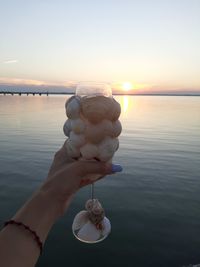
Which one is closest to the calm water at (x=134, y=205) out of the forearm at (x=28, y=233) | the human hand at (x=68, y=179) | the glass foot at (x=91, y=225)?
the glass foot at (x=91, y=225)

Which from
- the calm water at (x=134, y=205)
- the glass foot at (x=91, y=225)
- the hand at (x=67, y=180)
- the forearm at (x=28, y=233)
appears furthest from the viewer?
the calm water at (x=134, y=205)

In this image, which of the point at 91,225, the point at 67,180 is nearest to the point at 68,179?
the point at 67,180

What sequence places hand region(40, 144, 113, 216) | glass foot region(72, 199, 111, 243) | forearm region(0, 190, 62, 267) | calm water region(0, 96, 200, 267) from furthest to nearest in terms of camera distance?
1. calm water region(0, 96, 200, 267)
2. glass foot region(72, 199, 111, 243)
3. hand region(40, 144, 113, 216)
4. forearm region(0, 190, 62, 267)

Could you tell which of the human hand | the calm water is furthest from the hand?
the calm water

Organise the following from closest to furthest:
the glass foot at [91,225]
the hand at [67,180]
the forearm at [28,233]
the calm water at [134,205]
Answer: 1. the forearm at [28,233]
2. the hand at [67,180]
3. the glass foot at [91,225]
4. the calm water at [134,205]

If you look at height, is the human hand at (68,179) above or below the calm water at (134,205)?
above

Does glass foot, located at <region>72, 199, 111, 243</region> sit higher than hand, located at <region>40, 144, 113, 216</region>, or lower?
lower

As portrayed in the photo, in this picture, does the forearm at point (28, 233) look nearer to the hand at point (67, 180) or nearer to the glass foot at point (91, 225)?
the hand at point (67, 180)

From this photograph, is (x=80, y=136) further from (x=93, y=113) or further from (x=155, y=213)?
(x=155, y=213)

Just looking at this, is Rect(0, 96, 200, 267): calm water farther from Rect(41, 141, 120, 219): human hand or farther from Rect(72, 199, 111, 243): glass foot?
Rect(41, 141, 120, 219): human hand
